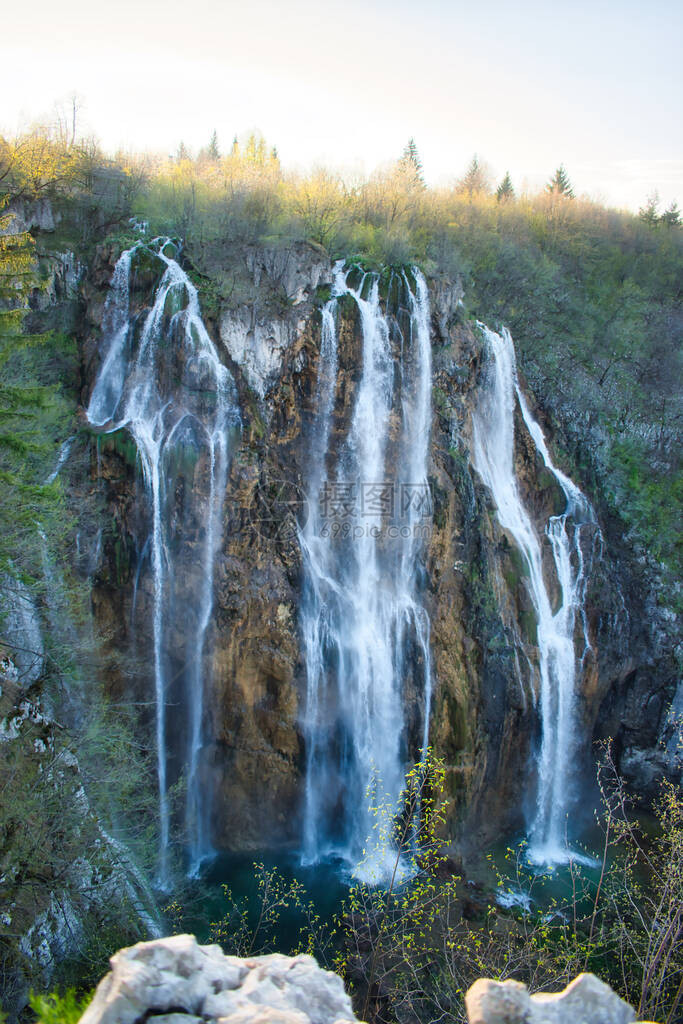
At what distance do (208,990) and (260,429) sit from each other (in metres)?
13.4

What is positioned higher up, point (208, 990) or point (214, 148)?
point (214, 148)

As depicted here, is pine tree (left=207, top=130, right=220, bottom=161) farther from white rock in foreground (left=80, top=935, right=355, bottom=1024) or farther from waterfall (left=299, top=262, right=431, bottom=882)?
white rock in foreground (left=80, top=935, right=355, bottom=1024)

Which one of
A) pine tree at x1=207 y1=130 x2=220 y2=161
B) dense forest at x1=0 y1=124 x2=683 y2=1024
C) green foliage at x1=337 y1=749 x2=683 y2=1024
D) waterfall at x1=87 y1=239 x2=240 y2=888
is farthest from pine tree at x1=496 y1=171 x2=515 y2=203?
green foliage at x1=337 y1=749 x2=683 y2=1024

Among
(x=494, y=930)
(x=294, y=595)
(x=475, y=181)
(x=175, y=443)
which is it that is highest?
(x=475, y=181)

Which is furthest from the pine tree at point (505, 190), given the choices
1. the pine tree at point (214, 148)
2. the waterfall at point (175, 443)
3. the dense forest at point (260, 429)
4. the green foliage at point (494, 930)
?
the green foliage at point (494, 930)

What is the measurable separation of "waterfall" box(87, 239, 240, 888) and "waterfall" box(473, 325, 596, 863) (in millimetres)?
8292

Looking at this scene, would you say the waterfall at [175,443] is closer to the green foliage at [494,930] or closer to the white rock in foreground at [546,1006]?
the green foliage at [494,930]

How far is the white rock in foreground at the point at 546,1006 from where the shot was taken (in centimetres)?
420

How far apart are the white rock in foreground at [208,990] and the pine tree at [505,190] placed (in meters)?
36.6

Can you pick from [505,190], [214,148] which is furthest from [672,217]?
[214,148]

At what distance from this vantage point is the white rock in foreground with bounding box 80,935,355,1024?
3922 millimetres

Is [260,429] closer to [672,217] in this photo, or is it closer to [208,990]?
[208,990]

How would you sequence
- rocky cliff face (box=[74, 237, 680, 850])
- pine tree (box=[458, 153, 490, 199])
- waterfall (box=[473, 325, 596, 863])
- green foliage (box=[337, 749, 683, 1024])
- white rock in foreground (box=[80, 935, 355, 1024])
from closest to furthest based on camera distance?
white rock in foreground (box=[80, 935, 355, 1024]) → green foliage (box=[337, 749, 683, 1024]) → rocky cliff face (box=[74, 237, 680, 850]) → waterfall (box=[473, 325, 596, 863]) → pine tree (box=[458, 153, 490, 199])

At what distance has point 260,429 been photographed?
1634 cm
